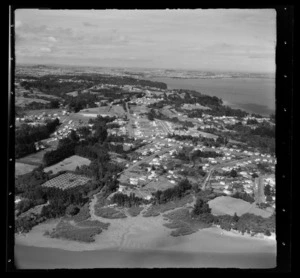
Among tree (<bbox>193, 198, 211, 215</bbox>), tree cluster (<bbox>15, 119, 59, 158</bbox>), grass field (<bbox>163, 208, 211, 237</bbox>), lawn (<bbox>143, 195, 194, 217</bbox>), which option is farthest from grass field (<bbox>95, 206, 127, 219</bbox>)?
tree cluster (<bbox>15, 119, 59, 158</bbox>)

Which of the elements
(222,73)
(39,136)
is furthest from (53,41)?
(222,73)

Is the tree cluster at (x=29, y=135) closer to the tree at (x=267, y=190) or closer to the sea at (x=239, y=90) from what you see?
the sea at (x=239, y=90)

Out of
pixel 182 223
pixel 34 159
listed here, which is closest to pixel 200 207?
pixel 182 223

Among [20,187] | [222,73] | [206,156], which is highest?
[222,73]

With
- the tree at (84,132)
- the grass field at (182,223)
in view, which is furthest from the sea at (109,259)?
the tree at (84,132)
